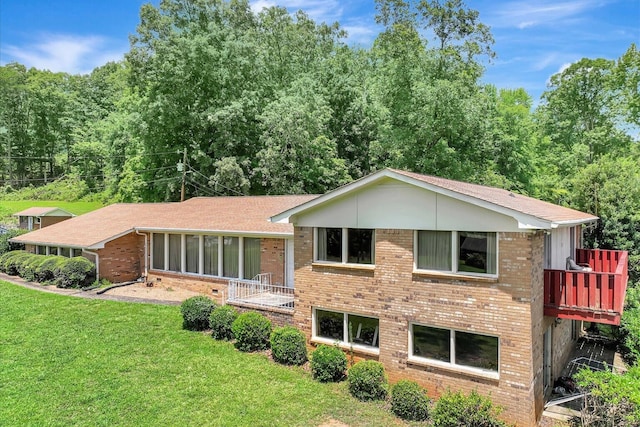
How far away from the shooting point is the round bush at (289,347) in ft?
41.3

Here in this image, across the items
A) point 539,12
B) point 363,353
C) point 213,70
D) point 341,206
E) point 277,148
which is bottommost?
point 363,353

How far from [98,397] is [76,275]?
11.9m

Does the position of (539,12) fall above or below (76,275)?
above

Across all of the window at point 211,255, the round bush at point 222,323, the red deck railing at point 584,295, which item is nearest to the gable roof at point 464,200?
the red deck railing at point 584,295

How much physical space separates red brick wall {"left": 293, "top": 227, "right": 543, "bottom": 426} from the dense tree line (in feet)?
55.9

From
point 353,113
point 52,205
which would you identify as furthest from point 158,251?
point 52,205

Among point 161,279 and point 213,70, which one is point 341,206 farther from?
point 213,70

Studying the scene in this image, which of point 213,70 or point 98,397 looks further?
point 213,70

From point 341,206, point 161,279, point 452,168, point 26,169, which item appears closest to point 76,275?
point 161,279

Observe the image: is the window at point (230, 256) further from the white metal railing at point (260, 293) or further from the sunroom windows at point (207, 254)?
the white metal railing at point (260, 293)

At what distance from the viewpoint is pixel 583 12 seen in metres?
18.7

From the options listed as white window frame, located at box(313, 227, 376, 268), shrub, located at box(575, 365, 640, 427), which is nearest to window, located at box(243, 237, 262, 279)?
white window frame, located at box(313, 227, 376, 268)

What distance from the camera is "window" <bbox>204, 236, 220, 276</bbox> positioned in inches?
744

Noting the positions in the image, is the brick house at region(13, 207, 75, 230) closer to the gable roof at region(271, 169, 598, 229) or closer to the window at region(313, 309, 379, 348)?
the gable roof at region(271, 169, 598, 229)
